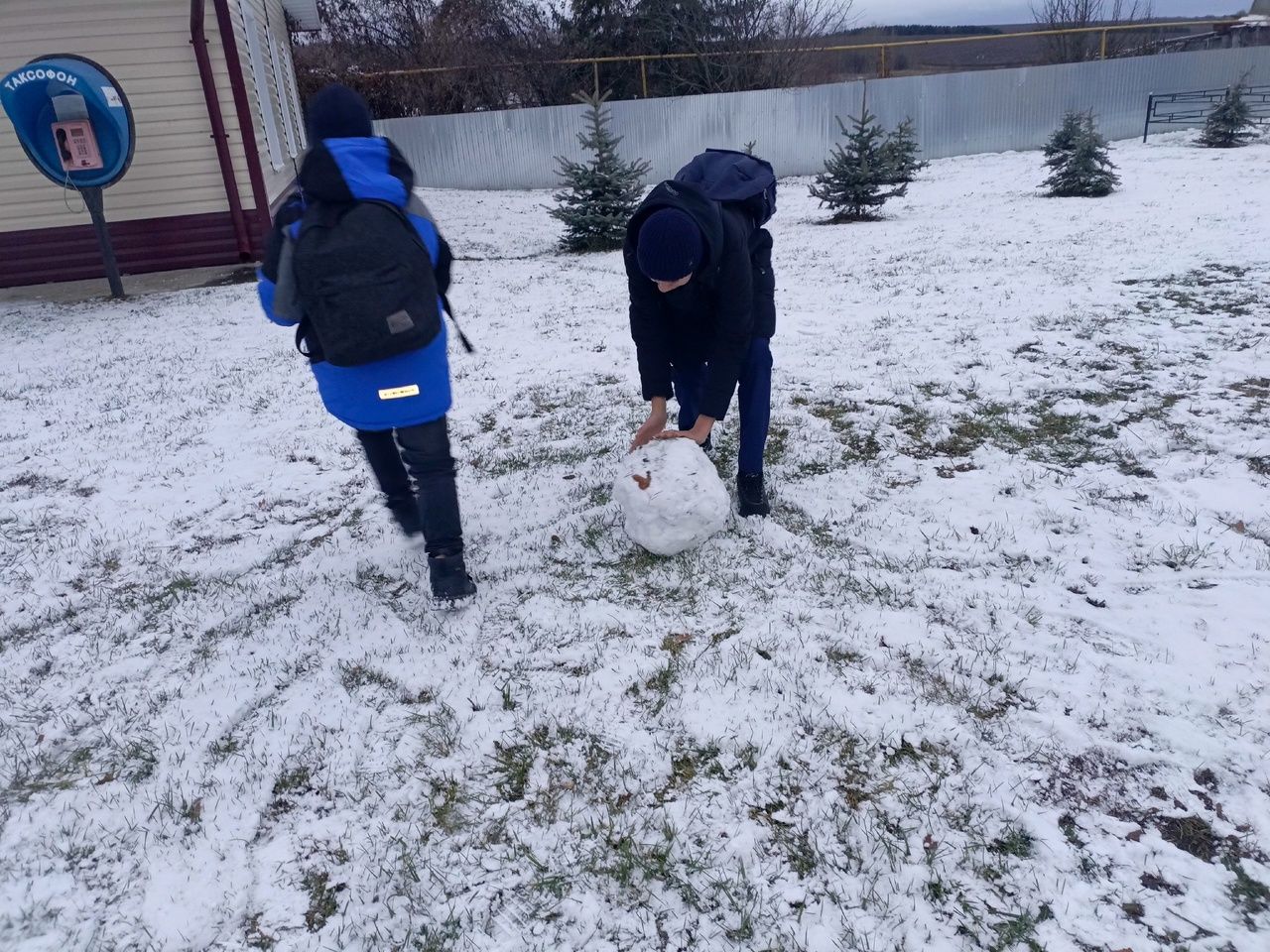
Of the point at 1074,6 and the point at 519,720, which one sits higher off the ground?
the point at 1074,6

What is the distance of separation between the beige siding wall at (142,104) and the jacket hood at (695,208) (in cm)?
950

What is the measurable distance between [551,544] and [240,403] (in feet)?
11.3

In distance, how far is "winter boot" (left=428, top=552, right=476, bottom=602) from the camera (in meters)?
3.29

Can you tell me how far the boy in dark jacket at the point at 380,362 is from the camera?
2697 mm

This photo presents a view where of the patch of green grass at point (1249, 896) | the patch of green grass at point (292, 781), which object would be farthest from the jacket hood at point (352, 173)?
the patch of green grass at point (1249, 896)

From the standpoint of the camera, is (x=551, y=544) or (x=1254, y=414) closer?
(x=551, y=544)

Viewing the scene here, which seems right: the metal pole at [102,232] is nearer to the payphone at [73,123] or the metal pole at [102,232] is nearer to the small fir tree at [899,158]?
the payphone at [73,123]

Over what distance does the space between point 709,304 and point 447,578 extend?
156 centimetres

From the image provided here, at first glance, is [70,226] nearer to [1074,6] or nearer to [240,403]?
[240,403]

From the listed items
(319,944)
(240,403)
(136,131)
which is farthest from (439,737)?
(136,131)

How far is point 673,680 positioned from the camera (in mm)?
2838

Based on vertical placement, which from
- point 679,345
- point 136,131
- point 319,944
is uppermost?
point 136,131

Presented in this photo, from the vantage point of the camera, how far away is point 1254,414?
14.6 feet

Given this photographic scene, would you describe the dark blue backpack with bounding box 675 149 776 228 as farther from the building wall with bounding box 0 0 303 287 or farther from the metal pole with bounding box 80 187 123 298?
the building wall with bounding box 0 0 303 287
